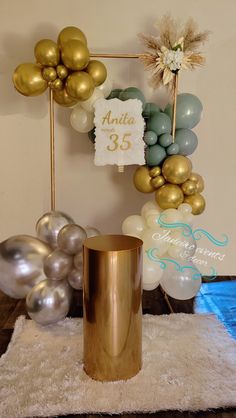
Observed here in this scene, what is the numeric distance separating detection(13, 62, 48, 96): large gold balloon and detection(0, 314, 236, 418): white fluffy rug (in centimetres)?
71

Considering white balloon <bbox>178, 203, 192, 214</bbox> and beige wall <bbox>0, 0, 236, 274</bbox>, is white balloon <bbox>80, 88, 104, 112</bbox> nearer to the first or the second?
beige wall <bbox>0, 0, 236, 274</bbox>

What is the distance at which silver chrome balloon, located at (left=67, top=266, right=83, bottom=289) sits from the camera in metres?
1.01

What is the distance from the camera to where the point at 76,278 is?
3.33 feet

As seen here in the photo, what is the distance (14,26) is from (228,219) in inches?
45.5

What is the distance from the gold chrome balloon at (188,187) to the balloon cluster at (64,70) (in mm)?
418

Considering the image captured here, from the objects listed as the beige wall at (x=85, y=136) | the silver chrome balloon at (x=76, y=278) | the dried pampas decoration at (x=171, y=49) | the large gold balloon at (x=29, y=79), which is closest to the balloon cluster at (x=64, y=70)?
the large gold balloon at (x=29, y=79)

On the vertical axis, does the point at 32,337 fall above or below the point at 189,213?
below

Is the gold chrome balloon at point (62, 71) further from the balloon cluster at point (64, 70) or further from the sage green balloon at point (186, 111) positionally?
the sage green balloon at point (186, 111)

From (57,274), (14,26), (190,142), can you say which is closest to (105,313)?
(57,274)

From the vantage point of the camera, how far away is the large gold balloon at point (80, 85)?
1.09 metres

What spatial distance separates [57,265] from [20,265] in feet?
0.39

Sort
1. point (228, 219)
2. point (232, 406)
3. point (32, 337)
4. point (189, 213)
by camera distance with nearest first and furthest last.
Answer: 1. point (232, 406)
2. point (32, 337)
3. point (189, 213)
4. point (228, 219)

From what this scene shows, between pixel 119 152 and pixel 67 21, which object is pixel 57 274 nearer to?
pixel 119 152

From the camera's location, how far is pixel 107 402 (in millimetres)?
713
